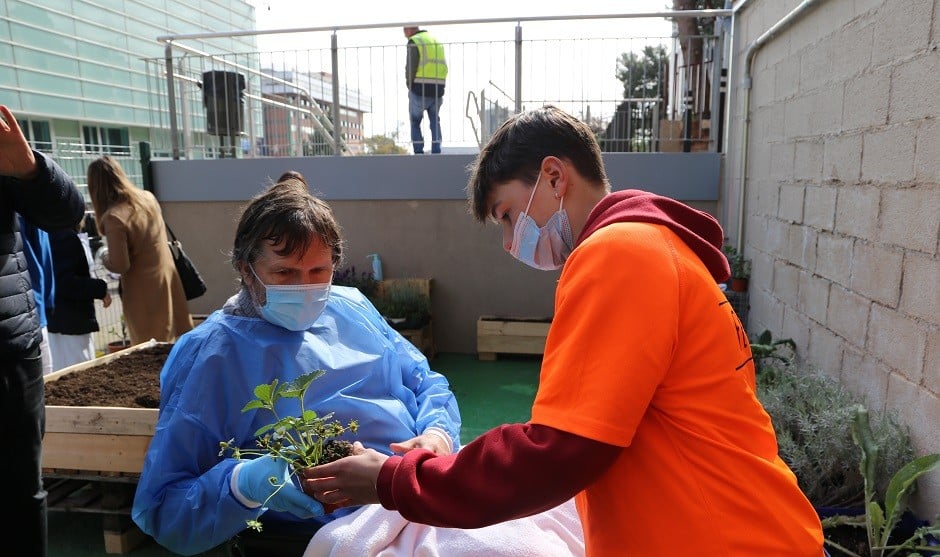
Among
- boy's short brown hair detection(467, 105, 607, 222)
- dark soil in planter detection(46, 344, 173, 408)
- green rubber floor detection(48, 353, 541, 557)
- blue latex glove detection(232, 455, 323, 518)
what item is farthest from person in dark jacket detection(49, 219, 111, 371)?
boy's short brown hair detection(467, 105, 607, 222)

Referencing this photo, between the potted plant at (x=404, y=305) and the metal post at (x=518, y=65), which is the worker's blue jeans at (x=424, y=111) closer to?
the metal post at (x=518, y=65)

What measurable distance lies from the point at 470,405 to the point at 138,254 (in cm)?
266

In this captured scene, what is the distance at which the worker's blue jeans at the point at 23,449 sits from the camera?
7.22ft

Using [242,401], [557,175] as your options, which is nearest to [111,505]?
[242,401]

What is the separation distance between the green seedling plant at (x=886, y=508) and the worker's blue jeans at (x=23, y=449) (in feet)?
9.17

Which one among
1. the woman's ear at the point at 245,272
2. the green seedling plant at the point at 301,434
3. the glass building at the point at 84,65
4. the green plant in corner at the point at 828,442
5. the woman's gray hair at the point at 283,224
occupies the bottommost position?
the green plant in corner at the point at 828,442

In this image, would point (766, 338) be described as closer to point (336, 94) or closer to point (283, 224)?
point (283, 224)

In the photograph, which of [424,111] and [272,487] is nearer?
[272,487]

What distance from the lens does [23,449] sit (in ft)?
7.38

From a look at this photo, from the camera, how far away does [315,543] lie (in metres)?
1.67

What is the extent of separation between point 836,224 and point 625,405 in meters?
2.54

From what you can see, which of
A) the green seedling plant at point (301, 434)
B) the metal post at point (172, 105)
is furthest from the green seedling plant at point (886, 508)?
the metal post at point (172, 105)

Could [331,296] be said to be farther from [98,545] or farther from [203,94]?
[203,94]

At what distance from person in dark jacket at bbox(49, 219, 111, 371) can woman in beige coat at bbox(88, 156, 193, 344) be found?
0.16 metres
